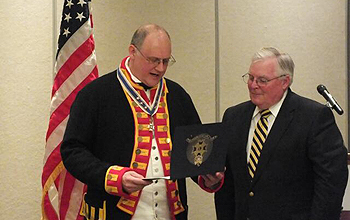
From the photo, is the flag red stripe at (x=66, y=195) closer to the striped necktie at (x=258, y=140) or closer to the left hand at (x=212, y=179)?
the left hand at (x=212, y=179)

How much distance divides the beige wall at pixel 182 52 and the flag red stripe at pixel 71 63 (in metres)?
0.59

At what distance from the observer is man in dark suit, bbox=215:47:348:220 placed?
2697 millimetres

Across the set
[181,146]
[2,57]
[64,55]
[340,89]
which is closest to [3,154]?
[2,57]

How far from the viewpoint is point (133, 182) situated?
94.7 inches

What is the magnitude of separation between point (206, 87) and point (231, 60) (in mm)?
271

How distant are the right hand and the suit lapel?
0.61m

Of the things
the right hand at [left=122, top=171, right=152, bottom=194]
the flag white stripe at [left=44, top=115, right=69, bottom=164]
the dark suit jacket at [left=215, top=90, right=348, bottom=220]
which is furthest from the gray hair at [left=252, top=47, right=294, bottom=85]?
the flag white stripe at [left=44, top=115, right=69, bottom=164]

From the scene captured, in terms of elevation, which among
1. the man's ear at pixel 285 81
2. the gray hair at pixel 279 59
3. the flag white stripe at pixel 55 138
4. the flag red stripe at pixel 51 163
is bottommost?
the flag red stripe at pixel 51 163

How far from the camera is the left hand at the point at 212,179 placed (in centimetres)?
262

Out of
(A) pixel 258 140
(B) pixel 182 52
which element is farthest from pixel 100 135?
(B) pixel 182 52

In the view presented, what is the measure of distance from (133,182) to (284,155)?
2.51ft

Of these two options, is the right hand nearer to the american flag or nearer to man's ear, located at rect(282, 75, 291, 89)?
man's ear, located at rect(282, 75, 291, 89)

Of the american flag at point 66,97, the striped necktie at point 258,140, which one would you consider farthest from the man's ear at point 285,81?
the american flag at point 66,97

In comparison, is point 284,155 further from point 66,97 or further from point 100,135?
point 66,97
